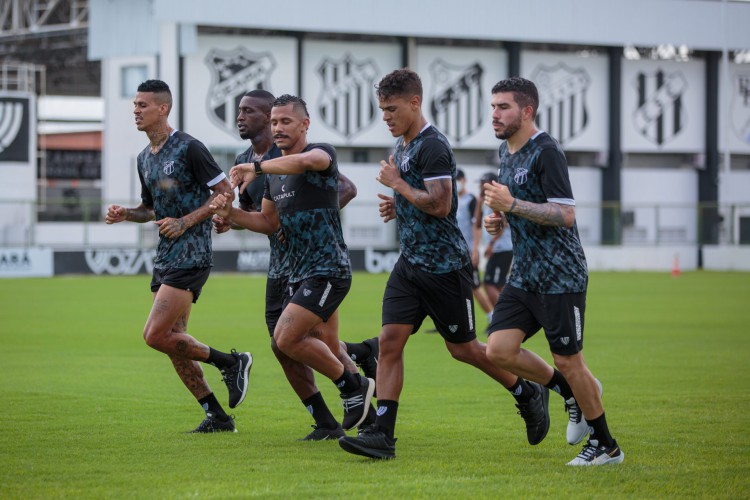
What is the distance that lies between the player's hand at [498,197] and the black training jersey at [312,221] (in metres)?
1.45

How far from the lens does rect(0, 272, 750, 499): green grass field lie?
6152 millimetres

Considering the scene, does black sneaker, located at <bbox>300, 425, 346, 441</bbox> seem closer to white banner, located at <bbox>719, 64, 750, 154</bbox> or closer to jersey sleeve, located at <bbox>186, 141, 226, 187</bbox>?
jersey sleeve, located at <bbox>186, 141, 226, 187</bbox>

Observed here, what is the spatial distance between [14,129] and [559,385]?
123 feet

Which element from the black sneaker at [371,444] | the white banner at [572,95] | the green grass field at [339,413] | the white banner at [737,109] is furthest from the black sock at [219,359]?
the white banner at [737,109]

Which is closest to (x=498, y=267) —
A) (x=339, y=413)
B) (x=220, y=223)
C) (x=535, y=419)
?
(x=339, y=413)

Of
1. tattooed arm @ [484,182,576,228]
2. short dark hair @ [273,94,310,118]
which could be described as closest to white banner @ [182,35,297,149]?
short dark hair @ [273,94,310,118]

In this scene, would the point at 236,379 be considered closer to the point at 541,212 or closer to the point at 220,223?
the point at 220,223

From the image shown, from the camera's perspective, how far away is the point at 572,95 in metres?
46.6

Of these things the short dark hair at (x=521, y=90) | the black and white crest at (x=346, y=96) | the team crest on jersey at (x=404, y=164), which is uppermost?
the black and white crest at (x=346, y=96)

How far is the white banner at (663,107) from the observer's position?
47.3 metres

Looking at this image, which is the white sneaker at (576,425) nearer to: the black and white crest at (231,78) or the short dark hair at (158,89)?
the short dark hair at (158,89)

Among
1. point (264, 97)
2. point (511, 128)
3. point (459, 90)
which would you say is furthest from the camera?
point (459, 90)

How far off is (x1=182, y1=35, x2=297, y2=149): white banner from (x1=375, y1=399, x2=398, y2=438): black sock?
116 ft

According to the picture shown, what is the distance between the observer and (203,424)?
319 inches
